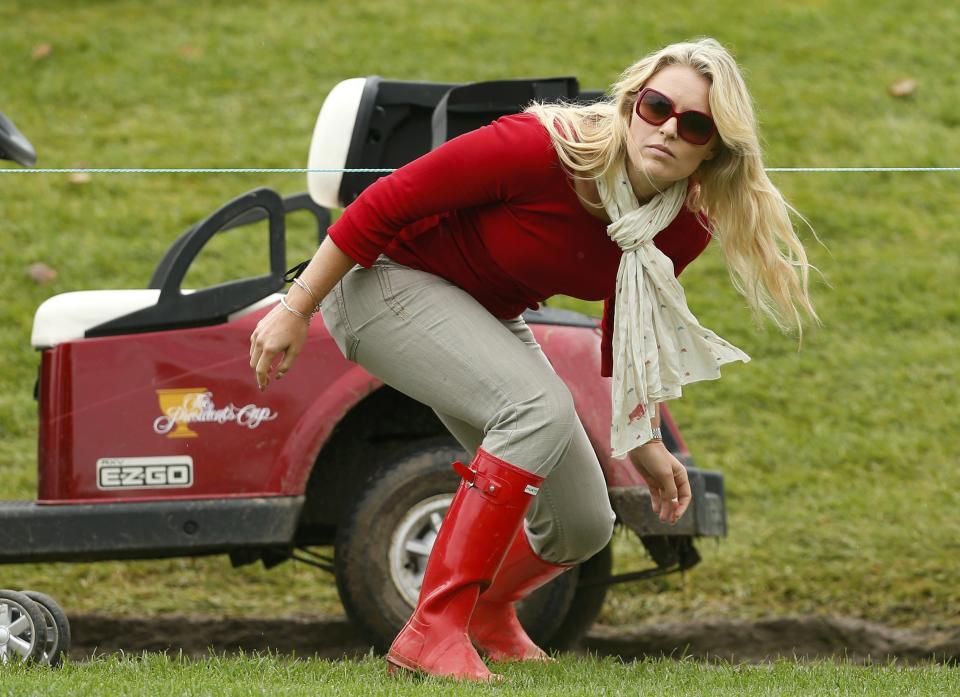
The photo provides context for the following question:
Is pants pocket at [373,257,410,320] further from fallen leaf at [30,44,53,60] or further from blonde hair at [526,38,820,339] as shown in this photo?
fallen leaf at [30,44,53,60]

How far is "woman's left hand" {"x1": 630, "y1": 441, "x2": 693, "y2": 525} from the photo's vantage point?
3945 mm

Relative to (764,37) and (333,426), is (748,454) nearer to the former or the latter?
(333,426)

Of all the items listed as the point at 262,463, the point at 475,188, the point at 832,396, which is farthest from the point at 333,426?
→ the point at 832,396

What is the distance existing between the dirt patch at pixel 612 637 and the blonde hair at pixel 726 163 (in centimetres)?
232

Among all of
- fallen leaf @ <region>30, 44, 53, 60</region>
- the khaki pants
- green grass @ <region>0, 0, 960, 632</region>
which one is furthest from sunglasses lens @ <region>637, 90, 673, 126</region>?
fallen leaf @ <region>30, 44, 53, 60</region>

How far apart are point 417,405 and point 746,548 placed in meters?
1.92

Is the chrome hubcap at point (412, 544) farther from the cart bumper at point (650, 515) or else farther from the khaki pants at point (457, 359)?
the khaki pants at point (457, 359)

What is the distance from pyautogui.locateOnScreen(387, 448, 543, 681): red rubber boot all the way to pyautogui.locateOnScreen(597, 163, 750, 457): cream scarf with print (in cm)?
31

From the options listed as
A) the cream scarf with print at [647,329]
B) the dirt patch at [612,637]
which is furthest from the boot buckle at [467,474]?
the dirt patch at [612,637]

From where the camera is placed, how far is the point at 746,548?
6289 mm

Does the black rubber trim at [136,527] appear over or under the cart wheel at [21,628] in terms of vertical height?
over

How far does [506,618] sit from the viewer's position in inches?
169

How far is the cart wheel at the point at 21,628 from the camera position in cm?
405

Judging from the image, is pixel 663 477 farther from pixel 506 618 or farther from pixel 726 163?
pixel 726 163
